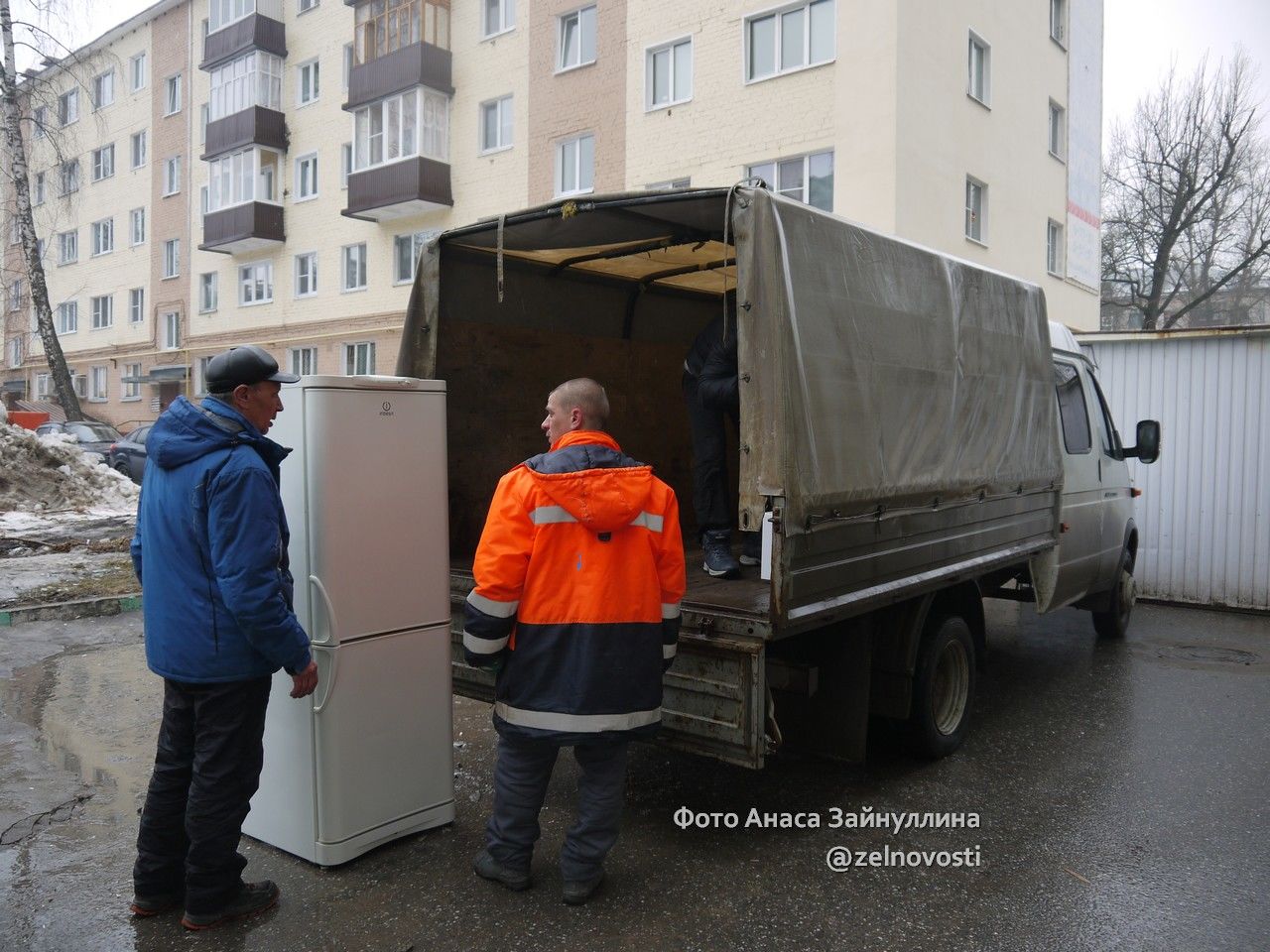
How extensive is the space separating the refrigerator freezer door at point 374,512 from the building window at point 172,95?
115 ft

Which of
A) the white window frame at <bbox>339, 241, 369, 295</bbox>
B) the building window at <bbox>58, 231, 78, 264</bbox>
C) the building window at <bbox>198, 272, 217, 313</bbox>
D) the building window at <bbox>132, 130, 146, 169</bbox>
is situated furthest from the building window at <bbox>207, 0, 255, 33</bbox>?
the building window at <bbox>58, 231, 78, 264</bbox>

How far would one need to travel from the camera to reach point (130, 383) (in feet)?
119

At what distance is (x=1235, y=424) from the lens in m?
9.89

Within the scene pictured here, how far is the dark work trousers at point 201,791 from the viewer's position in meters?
3.36

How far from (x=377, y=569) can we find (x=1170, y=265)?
3486 cm

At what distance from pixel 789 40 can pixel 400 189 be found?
1069cm

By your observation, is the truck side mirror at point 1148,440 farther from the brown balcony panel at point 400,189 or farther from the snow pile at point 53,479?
the brown balcony panel at point 400,189

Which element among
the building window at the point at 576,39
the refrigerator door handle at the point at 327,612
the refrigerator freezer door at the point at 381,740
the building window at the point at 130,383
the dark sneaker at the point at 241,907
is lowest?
the dark sneaker at the point at 241,907

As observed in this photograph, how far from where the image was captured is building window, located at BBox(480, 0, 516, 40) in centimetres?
2338

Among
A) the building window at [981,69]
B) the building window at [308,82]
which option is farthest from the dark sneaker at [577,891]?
the building window at [308,82]

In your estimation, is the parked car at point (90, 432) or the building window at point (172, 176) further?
the building window at point (172, 176)

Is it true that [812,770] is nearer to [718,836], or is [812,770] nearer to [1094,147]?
[718,836]

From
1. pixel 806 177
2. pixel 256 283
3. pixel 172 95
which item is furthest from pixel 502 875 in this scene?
pixel 172 95

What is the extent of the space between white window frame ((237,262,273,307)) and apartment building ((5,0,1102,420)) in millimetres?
114
